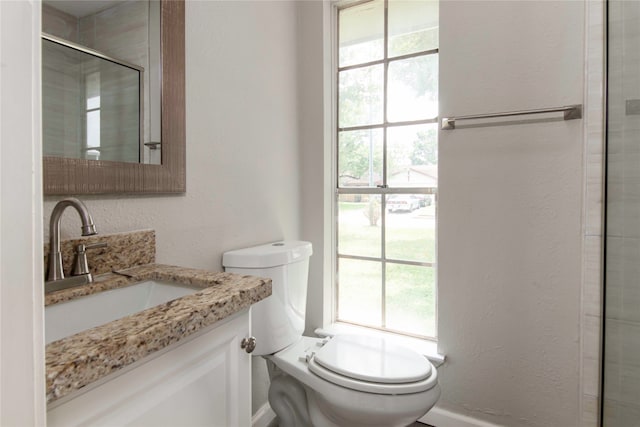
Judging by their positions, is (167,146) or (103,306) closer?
(103,306)

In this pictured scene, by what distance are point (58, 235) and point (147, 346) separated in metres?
0.41

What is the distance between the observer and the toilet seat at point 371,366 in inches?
40.1

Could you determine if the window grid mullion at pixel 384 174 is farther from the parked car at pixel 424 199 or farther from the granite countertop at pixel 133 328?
the granite countertop at pixel 133 328

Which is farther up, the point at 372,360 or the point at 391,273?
the point at 391,273

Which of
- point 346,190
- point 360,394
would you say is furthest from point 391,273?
point 360,394

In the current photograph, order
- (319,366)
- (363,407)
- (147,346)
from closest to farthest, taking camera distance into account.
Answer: (147,346) < (363,407) < (319,366)

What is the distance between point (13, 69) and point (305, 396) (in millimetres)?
1311

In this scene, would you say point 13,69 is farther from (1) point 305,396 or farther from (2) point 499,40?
(2) point 499,40

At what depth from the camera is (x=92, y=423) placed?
1.52ft

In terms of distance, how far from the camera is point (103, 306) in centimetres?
79

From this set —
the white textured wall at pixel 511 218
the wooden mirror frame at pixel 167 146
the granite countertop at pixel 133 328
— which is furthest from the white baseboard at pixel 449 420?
the wooden mirror frame at pixel 167 146

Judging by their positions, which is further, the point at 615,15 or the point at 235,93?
the point at 235,93

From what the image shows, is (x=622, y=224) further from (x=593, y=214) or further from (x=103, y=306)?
(x=103, y=306)

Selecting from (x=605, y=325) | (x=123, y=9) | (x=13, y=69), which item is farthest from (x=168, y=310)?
(x=605, y=325)
